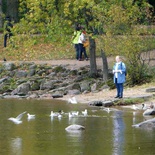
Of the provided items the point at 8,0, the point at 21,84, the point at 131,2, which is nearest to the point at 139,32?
the point at 131,2

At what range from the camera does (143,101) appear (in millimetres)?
27578

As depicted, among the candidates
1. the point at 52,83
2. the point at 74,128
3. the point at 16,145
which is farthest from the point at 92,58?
the point at 16,145

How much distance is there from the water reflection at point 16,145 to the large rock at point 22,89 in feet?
53.1

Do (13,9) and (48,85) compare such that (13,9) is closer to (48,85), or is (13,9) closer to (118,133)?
(48,85)

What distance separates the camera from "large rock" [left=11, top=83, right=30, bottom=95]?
1371 inches

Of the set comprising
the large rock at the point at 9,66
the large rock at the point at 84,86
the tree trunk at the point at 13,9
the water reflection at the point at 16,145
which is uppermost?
the tree trunk at the point at 13,9

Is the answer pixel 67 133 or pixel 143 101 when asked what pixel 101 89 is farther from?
pixel 67 133

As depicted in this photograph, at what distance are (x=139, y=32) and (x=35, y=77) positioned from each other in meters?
7.78

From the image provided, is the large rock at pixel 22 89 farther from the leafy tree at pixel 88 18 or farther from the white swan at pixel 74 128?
the white swan at pixel 74 128

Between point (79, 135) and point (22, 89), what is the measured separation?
16.1 m

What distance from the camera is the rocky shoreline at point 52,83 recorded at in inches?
1257

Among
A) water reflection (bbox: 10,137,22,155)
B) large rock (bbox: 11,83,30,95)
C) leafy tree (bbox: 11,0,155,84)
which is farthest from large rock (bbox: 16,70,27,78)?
water reflection (bbox: 10,137,22,155)

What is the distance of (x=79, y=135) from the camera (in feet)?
63.2

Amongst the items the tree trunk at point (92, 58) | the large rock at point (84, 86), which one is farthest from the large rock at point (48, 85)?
the tree trunk at point (92, 58)
